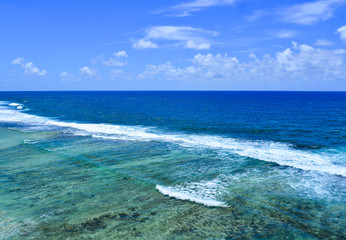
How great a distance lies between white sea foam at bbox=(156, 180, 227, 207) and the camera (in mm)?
15961

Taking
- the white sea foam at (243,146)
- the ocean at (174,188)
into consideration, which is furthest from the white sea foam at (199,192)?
the white sea foam at (243,146)

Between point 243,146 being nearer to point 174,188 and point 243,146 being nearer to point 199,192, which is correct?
point 199,192

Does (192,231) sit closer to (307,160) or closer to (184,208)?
(184,208)

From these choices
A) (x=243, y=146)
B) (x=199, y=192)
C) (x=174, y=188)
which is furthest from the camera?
(x=243, y=146)

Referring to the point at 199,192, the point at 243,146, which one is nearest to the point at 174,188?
the point at 199,192

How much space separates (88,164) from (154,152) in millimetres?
6855

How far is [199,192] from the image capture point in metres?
17.4

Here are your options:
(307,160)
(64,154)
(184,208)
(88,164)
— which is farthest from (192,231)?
(64,154)

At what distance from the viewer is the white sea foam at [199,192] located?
16.0m

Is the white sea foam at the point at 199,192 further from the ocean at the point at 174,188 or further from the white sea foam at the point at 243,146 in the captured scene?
the white sea foam at the point at 243,146

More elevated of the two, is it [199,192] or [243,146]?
[243,146]

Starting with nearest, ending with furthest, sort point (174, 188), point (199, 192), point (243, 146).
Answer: point (199, 192) → point (174, 188) → point (243, 146)

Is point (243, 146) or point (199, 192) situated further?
point (243, 146)

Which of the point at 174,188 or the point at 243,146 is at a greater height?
the point at 243,146
